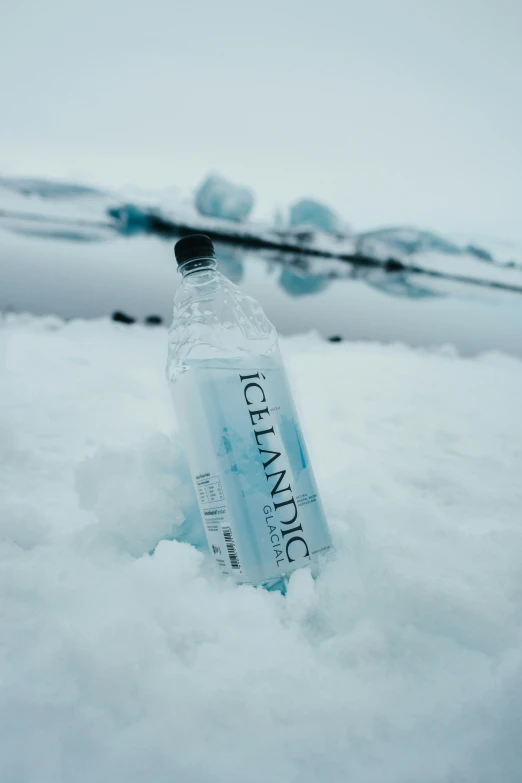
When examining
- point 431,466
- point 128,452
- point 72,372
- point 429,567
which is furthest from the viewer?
point 72,372

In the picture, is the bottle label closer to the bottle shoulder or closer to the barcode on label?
the barcode on label

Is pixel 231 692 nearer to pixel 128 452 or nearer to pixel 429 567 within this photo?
pixel 429 567

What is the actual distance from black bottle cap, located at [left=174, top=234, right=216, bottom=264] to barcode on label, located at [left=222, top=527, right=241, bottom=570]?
0.59 m

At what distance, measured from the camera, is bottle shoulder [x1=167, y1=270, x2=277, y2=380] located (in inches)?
40.9

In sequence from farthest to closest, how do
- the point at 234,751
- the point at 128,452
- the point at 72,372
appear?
the point at 72,372
the point at 128,452
the point at 234,751

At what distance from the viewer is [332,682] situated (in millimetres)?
662

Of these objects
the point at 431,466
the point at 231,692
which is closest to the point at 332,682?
the point at 231,692

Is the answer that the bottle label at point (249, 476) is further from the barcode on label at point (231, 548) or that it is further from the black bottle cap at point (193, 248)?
the black bottle cap at point (193, 248)

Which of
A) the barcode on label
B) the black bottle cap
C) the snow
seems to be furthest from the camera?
the black bottle cap

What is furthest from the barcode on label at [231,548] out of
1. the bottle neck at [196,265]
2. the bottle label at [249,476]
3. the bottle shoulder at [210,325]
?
the bottle neck at [196,265]

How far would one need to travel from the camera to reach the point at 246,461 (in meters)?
0.88

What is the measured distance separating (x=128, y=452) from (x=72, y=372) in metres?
0.99

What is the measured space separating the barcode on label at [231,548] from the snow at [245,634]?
0.13 ft

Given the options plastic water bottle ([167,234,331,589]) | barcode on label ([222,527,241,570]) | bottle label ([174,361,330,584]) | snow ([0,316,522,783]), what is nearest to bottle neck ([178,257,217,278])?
plastic water bottle ([167,234,331,589])
